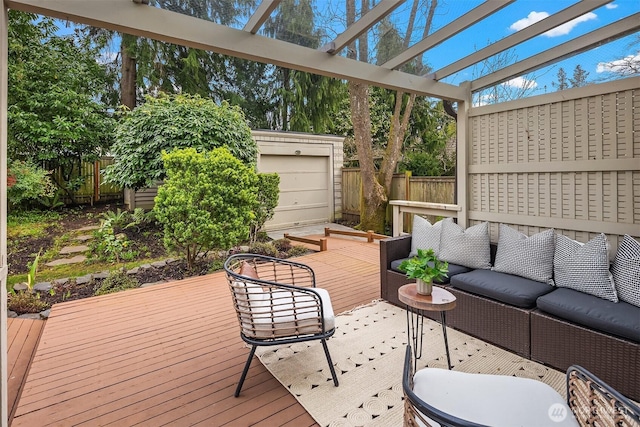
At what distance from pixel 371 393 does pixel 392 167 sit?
21.7 feet

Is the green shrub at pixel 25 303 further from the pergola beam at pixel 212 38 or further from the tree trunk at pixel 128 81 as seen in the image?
the tree trunk at pixel 128 81

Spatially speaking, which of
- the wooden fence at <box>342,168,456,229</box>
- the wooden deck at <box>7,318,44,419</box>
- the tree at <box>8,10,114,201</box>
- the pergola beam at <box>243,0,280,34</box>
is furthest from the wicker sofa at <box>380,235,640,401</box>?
the tree at <box>8,10,114,201</box>

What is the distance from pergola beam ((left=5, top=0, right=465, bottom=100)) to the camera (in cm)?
217

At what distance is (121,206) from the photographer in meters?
8.30

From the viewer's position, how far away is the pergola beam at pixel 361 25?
2637mm

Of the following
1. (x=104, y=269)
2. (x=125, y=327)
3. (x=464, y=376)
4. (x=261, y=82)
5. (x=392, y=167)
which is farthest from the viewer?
(x=261, y=82)

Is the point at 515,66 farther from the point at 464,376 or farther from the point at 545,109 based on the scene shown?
the point at 464,376

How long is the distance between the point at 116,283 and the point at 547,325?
4.45 m

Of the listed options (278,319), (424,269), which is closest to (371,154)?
(424,269)

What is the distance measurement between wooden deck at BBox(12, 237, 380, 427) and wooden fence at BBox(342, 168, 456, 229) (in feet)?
13.4

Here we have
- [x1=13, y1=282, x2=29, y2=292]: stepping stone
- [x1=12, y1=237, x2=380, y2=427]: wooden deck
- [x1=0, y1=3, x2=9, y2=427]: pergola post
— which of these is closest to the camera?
[x1=0, y1=3, x2=9, y2=427]: pergola post

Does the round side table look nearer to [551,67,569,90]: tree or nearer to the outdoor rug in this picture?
the outdoor rug

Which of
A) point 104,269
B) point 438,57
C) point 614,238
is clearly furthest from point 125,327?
point 614,238

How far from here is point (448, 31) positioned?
3072 millimetres
